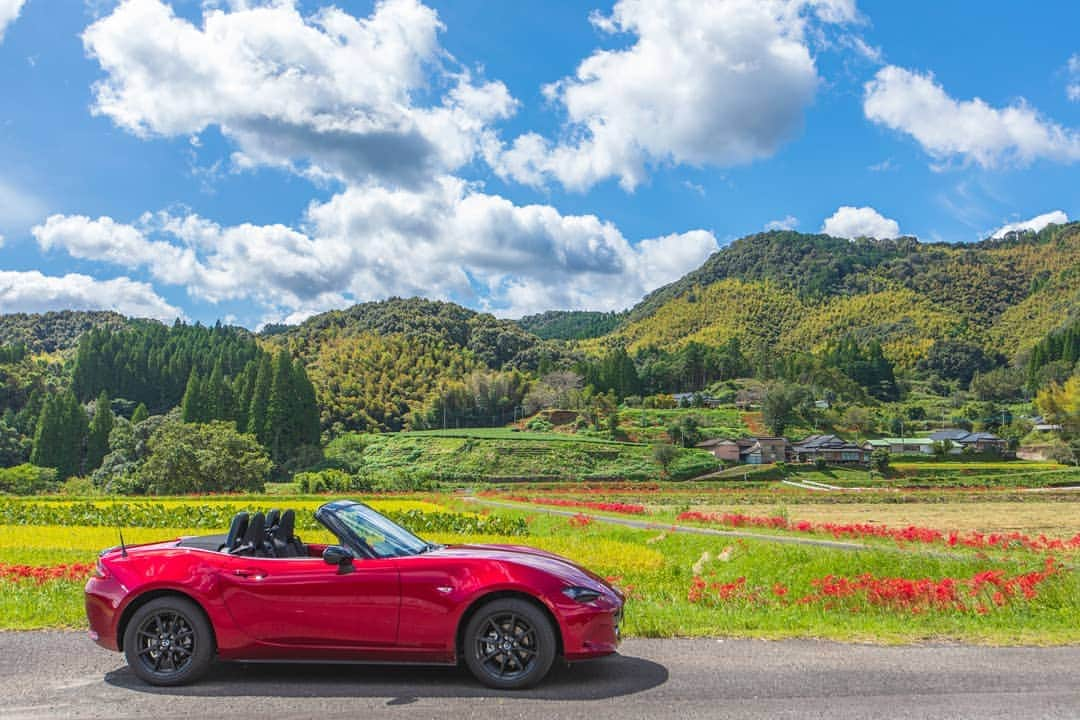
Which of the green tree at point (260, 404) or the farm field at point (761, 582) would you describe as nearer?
the farm field at point (761, 582)

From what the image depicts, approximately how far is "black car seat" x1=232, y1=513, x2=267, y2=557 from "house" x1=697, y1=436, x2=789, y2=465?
9099 centimetres

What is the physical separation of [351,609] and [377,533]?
802 mm

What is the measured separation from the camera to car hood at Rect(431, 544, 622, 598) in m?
6.92

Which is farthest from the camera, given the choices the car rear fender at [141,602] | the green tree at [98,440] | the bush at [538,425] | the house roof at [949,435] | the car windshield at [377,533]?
the bush at [538,425]

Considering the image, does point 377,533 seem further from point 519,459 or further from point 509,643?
point 519,459

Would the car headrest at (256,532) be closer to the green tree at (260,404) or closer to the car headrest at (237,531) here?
the car headrest at (237,531)

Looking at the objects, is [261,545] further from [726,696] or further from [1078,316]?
[1078,316]

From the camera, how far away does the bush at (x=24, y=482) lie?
222 ft

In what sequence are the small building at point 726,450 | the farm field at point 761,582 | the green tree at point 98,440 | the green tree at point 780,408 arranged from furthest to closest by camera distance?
the green tree at point 780,408
the green tree at point 98,440
the small building at point 726,450
the farm field at point 761,582

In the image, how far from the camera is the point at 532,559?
284 inches

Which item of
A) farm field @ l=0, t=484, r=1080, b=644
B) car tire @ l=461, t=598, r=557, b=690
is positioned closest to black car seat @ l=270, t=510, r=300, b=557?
car tire @ l=461, t=598, r=557, b=690

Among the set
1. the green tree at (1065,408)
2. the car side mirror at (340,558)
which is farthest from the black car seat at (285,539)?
the green tree at (1065,408)

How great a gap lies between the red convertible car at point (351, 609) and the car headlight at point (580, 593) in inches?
0.5

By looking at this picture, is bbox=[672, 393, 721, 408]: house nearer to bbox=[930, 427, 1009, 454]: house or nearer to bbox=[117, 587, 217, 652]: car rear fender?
bbox=[930, 427, 1009, 454]: house
